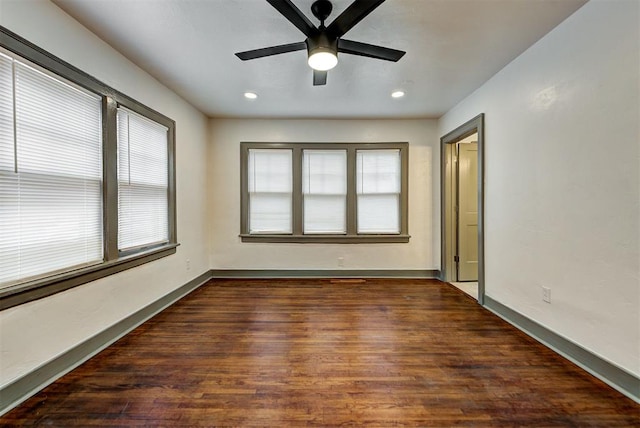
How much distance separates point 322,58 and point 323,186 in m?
2.65

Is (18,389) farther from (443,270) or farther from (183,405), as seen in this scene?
(443,270)

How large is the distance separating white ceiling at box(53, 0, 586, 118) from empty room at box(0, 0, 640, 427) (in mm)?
22

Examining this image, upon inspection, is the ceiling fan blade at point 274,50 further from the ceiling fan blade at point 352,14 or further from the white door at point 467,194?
the white door at point 467,194

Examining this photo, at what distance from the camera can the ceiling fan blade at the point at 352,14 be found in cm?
154

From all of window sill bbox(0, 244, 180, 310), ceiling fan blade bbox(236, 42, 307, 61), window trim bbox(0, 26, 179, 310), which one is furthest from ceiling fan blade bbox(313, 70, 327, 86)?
window sill bbox(0, 244, 180, 310)

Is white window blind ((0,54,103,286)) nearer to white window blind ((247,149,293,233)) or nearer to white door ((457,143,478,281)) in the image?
white window blind ((247,149,293,233))

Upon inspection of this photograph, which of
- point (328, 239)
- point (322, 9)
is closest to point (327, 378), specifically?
point (322, 9)

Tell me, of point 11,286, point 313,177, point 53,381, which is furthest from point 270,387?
point 313,177

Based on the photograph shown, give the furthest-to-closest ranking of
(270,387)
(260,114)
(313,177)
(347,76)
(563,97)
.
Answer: (313,177) < (260,114) < (347,76) < (563,97) < (270,387)

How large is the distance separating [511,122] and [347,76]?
5.66 ft

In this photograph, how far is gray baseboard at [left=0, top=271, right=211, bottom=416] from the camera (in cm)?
163

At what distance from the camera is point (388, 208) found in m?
4.46

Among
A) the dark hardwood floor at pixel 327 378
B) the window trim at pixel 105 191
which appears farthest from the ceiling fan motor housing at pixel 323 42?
the dark hardwood floor at pixel 327 378

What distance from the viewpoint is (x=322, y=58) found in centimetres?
188
